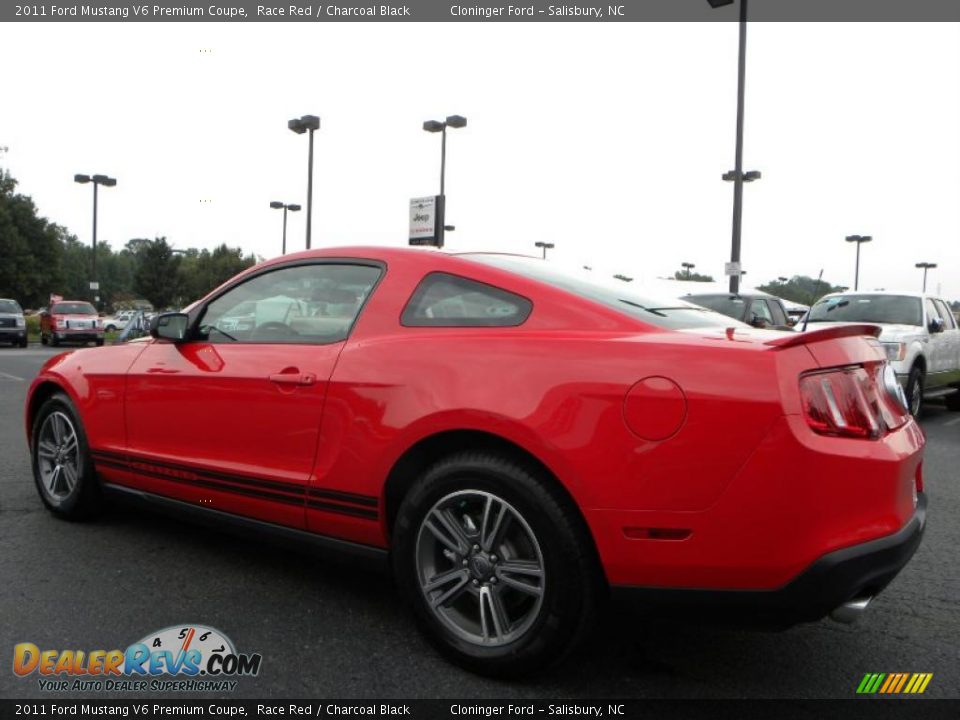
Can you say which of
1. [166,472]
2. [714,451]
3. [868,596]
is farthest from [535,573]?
[166,472]

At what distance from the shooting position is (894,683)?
256 cm

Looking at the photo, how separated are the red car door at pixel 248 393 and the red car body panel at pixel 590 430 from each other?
12mm

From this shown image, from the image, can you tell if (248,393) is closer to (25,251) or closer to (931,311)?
(931,311)

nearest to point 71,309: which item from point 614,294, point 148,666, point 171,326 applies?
point 171,326

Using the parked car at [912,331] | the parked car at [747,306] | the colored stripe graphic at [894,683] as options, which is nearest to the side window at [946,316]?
the parked car at [912,331]

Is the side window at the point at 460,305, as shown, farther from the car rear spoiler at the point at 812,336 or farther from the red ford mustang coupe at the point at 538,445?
the car rear spoiler at the point at 812,336

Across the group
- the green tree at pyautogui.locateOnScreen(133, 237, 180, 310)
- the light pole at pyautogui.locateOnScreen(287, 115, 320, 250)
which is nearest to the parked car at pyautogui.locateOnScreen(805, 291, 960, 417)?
the light pole at pyautogui.locateOnScreen(287, 115, 320, 250)

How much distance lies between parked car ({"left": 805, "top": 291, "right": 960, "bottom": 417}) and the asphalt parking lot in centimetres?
544

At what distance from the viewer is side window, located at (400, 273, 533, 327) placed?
9.09 ft

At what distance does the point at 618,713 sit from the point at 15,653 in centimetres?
198

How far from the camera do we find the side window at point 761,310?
484 inches

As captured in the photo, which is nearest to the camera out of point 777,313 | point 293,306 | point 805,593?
point 805,593

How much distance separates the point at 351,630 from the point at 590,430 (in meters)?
1.26

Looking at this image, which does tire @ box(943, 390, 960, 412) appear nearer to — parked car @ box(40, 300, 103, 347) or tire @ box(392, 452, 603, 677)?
tire @ box(392, 452, 603, 677)
